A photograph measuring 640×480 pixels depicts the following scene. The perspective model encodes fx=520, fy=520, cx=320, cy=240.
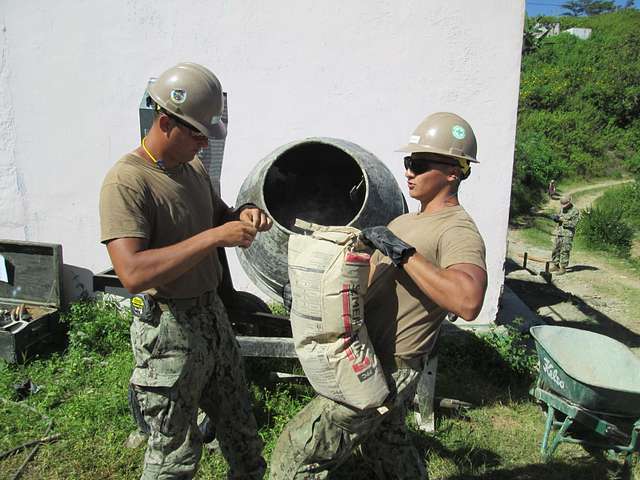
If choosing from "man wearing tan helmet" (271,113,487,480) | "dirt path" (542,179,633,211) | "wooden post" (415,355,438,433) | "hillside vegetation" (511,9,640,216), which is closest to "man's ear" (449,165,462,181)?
"man wearing tan helmet" (271,113,487,480)

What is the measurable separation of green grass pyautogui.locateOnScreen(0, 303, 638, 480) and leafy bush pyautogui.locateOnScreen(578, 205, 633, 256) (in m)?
7.47

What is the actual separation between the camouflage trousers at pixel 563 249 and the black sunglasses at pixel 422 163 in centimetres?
768

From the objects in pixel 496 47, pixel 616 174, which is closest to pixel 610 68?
pixel 616 174

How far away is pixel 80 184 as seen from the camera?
4.82 meters

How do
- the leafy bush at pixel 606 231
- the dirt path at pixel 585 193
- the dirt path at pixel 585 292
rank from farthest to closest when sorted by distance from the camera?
the dirt path at pixel 585 193
the leafy bush at pixel 606 231
the dirt path at pixel 585 292

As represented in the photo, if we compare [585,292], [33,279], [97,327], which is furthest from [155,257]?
[585,292]

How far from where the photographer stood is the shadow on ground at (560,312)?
593 centimetres

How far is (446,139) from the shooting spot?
2.08 m

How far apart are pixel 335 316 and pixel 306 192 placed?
7.47 ft

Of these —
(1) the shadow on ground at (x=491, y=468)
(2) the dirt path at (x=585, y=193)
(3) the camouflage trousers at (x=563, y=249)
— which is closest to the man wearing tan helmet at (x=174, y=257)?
(1) the shadow on ground at (x=491, y=468)

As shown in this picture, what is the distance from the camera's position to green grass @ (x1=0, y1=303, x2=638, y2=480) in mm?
3008

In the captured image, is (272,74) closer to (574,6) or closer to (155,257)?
(155,257)

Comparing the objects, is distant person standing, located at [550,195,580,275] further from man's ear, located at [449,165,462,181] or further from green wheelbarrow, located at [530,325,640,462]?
man's ear, located at [449,165,462,181]

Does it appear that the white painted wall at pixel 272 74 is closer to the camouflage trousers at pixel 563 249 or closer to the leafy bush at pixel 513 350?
the leafy bush at pixel 513 350
